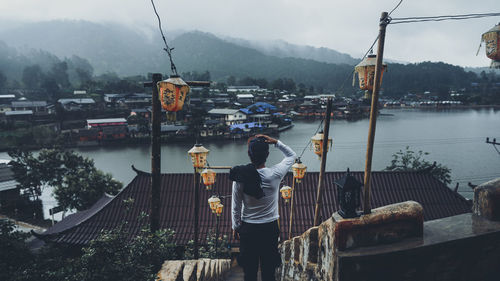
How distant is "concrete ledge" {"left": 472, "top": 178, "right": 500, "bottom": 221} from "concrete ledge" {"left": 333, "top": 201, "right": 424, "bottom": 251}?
0.61 metres

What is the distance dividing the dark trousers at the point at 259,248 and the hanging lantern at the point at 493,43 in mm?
2587

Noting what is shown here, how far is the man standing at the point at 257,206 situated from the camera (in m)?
2.04

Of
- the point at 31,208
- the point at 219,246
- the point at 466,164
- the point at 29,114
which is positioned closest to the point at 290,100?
the point at 466,164

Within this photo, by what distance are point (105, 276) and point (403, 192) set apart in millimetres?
8149

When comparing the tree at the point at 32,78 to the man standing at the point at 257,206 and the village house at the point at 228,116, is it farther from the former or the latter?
the man standing at the point at 257,206

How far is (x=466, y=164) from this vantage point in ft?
80.9

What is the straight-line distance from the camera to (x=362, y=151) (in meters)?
28.3

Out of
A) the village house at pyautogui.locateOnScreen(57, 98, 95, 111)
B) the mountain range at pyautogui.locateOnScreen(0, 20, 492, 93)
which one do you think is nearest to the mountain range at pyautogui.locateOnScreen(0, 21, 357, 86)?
the mountain range at pyautogui.locateOnScreen(0, 20, 492, 93)

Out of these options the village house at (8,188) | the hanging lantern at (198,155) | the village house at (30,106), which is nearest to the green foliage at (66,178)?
the village house at (8,188)

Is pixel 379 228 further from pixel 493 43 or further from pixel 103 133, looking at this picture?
pixel 103 133

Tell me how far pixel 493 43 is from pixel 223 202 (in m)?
6.98

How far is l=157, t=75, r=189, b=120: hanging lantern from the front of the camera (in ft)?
14.0

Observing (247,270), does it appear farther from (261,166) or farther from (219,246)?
(219,246)

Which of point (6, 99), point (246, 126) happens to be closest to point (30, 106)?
point (6, 99)
